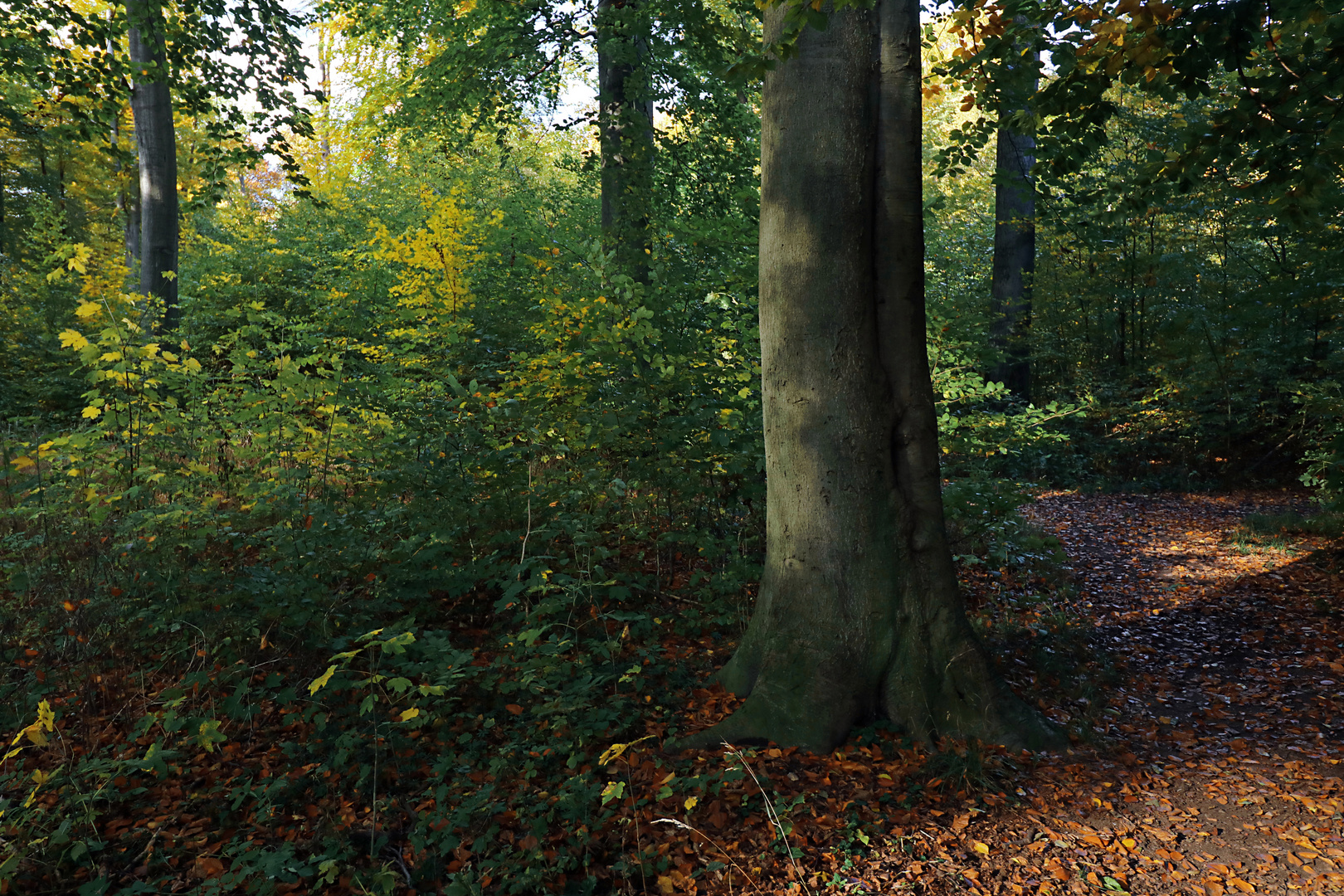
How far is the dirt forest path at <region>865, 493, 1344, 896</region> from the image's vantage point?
108 inches

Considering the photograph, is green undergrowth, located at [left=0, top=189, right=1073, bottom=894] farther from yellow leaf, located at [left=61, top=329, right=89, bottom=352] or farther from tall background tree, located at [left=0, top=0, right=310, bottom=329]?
tall background tree, located at [left=0, top=0, right=310, bottom=329]

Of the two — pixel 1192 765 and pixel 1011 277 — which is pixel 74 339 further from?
pixel 1011 277

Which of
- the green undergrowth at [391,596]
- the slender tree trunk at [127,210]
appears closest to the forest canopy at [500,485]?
the green undergrowth at [391,596]

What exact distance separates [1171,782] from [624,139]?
23.9ft

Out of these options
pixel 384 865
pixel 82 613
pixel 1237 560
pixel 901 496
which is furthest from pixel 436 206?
pixel 1237 560

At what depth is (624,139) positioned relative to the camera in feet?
26.5

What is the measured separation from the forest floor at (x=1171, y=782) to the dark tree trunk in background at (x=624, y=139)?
5038 millimetres

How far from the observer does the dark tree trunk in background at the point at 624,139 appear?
784cm

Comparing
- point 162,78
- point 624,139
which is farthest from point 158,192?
point 624,139

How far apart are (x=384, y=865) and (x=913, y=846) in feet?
6.31

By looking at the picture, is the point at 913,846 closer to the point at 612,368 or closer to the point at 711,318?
the point at 612,368

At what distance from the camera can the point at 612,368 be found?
5340 mm

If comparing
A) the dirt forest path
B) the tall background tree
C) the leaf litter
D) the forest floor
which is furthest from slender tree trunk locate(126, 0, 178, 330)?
the dirt forest path

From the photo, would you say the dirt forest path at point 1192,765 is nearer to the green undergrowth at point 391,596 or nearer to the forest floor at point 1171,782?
the forest floor at point 1171,782
